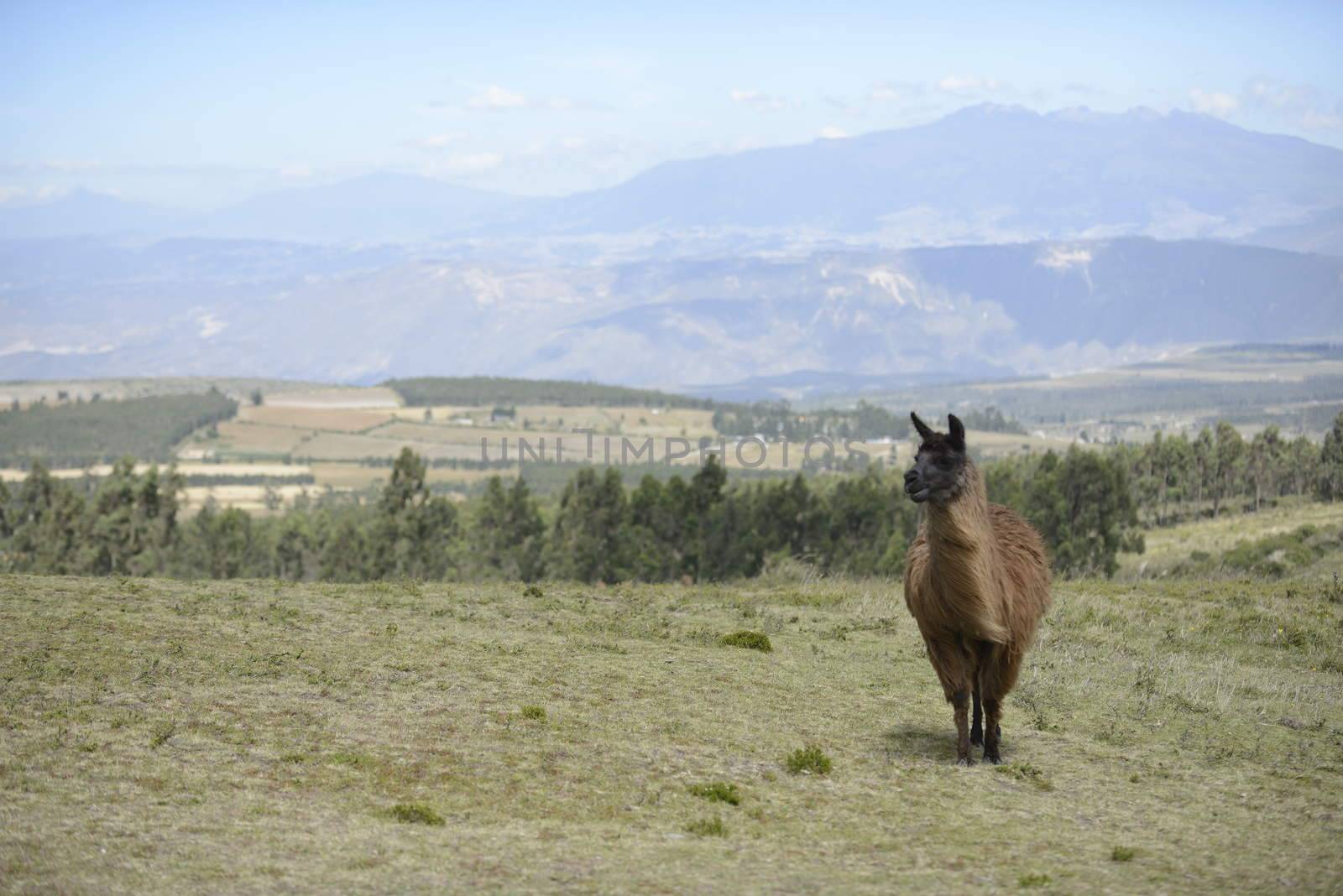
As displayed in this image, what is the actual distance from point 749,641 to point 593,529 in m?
53.6

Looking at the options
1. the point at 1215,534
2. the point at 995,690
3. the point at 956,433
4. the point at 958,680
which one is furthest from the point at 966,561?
the point at 1215,534

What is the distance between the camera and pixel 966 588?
13.9m

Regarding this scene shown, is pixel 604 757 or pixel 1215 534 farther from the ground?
pixel 604 757

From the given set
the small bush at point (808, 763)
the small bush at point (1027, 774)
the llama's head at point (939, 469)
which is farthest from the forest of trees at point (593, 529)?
the llama's head at point (939, 469)

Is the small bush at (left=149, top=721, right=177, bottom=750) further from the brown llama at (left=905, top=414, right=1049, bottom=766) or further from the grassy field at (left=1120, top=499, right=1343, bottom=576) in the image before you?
the grassy field at (left=1120, top=499, right=1343, bottom=576)

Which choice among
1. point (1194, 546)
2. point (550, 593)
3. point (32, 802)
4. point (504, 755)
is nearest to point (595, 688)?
point (504, 755)

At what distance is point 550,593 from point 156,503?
54763mm

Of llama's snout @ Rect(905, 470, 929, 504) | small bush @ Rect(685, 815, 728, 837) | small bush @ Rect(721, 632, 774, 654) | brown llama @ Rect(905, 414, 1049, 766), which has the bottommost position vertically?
Answer: small bush @ Rect(685, 815, 728, 837)

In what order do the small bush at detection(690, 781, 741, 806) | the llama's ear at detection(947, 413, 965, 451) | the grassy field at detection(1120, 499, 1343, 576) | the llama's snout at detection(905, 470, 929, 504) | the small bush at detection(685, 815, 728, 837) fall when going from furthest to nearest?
the grassy field at detection(1120, 499, 1343, 576) < the llama's ear at detection(947, 413, 965, 451) < the llama's snout at detection(905, 470, 929, 504) < the small bush at detection(690, 781, 741, 806) < the small bush at detection(685, 815, 728, 837)

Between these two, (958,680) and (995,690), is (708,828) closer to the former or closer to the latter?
(958,680)

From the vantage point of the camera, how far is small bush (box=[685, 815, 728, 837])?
11.6 meters

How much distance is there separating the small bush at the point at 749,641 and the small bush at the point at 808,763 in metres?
6.44

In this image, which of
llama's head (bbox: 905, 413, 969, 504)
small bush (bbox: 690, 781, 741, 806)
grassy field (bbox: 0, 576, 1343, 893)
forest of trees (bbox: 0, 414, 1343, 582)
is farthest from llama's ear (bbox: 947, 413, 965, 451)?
forest of trees (bbox: 0, 414, 1343, 582)

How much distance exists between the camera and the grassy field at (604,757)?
1052 cm
